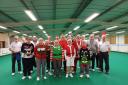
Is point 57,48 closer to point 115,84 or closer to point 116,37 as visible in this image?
point 115,84

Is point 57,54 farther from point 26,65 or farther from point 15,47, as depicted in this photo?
point 15,47

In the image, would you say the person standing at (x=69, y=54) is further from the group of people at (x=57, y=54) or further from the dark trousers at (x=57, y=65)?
the dark trousers at (x=57, y=65)

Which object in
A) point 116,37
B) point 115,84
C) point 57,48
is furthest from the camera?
point 116,37

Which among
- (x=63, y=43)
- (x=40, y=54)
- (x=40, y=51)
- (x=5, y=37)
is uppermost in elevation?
(x=5, y=37)

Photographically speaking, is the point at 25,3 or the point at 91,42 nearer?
the point at 91,42

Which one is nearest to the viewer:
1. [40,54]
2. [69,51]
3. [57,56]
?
[40,54]

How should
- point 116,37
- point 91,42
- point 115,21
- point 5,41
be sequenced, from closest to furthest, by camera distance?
point 91,42, point 115,21, point 5,41, point 116,37

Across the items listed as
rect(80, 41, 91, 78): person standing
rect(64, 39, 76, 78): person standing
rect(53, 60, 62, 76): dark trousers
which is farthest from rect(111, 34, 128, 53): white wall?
rect(53, 60, 62, 76): dark trousers

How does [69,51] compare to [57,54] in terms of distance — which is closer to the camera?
[57,54]

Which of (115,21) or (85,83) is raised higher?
(115,21)

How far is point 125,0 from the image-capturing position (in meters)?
8.92

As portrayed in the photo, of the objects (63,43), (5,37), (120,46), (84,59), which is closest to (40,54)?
(63,43)

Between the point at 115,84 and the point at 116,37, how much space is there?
25.4 meters

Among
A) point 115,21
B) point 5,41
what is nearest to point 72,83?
point 115,21
